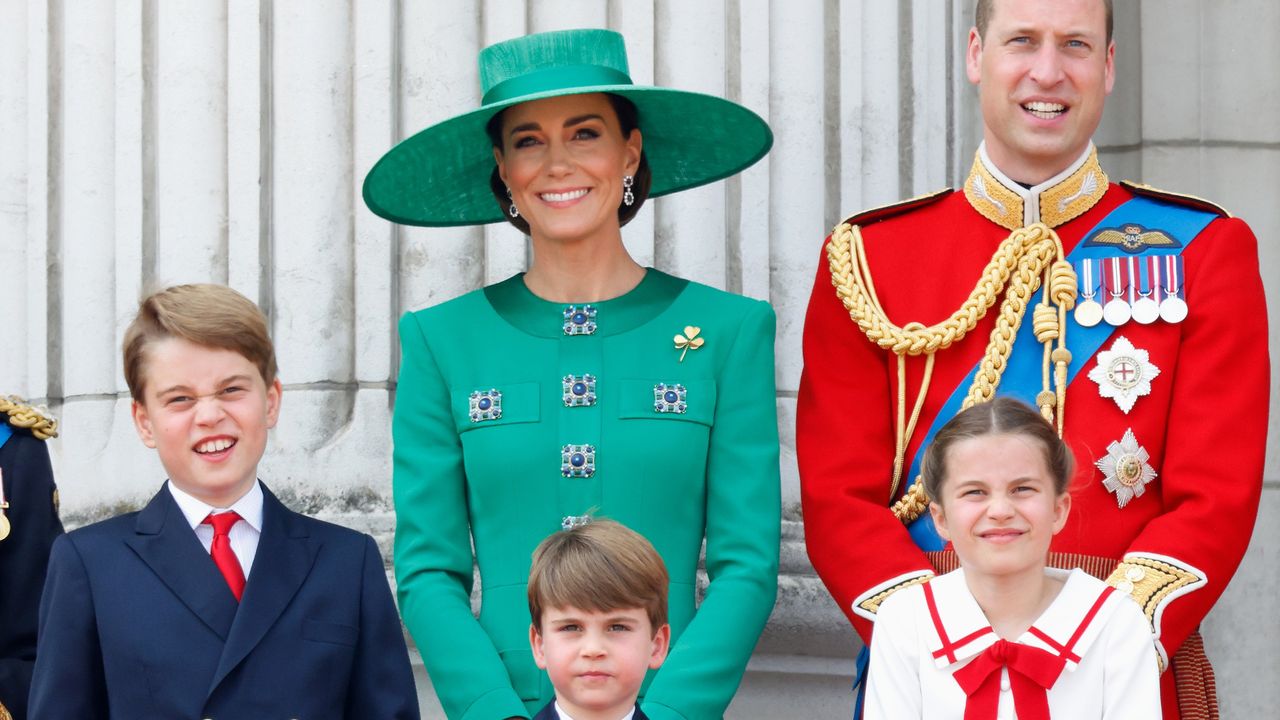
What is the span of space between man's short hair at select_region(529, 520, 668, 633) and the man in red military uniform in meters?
0.43

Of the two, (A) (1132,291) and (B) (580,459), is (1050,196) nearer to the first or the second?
(A) (1132,291)

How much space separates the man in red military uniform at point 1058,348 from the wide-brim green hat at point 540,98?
38 centimetres

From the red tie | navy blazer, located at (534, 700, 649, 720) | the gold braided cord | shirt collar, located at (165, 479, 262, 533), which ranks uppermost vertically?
the gold braided cord

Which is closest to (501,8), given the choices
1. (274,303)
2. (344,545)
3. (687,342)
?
(274,303)

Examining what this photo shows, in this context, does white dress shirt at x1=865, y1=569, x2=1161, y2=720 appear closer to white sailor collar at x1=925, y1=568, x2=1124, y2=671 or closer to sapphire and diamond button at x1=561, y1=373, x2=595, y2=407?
white sailor collar at x1=925, y1=568, x2=1124, y2=671

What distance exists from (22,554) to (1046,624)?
2.01 meters

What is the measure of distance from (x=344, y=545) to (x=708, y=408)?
0.74 metres

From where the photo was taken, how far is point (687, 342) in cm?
414

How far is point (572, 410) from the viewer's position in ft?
13.5

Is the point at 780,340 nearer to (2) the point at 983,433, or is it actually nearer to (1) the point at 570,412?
(1) the point at 570,412

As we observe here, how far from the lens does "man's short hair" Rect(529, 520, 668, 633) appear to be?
3.64 metres

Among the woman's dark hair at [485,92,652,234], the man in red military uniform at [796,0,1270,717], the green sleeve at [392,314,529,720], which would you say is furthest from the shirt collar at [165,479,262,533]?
the man in red military uniform at [796,0,1270,717]

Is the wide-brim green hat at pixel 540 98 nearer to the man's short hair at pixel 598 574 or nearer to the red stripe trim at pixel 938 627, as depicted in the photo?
the man's short hair at pixel 598 574

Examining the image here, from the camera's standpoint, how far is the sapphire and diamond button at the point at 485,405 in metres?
4.11
